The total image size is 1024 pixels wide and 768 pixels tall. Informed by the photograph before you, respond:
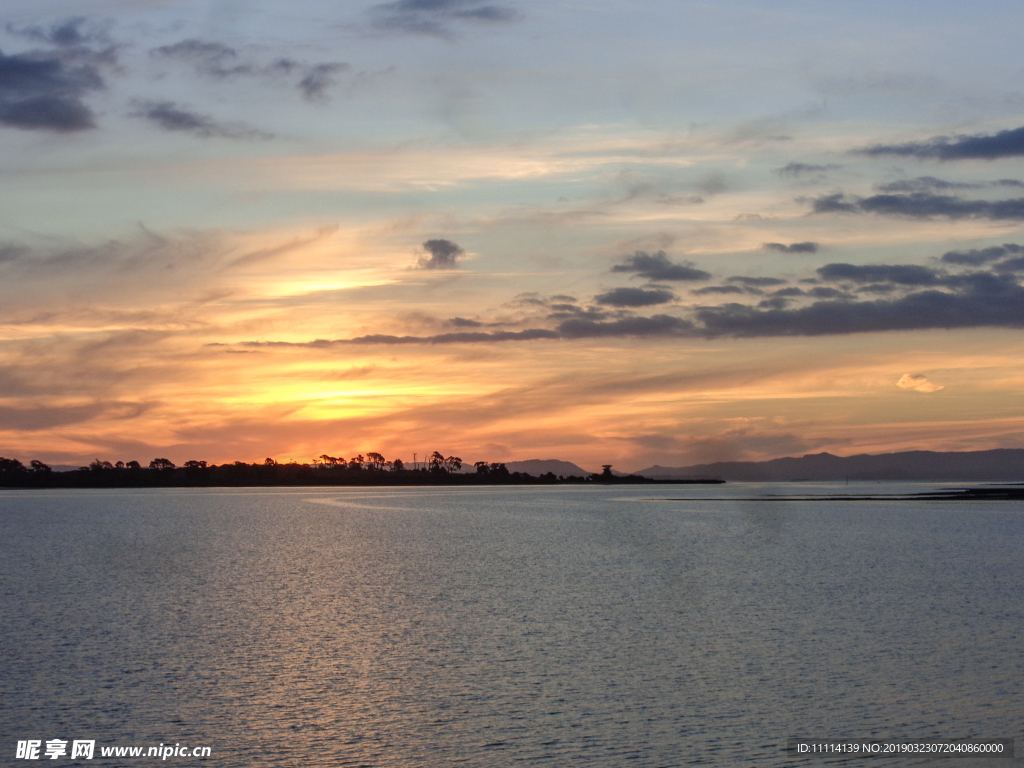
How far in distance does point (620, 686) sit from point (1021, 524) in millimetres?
→ 102681

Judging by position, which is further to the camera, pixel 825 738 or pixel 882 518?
pixel 882 518

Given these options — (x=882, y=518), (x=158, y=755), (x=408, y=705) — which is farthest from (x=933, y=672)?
(x=882, y=518)

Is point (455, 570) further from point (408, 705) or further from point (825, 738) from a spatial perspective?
point (825, 738)

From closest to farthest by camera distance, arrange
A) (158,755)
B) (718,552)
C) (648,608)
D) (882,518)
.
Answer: (158,755), (648,608), (718,552), (882,518)

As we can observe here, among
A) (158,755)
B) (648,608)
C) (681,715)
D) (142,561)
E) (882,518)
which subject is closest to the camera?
(158,755)

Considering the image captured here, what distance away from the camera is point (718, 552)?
7994 cm

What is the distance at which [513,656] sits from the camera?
3422 cm

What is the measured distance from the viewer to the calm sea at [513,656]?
2447 centimetres

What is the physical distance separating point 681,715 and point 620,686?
3.57 m

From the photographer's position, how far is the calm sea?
24.5 meters

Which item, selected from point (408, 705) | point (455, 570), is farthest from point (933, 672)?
point (455, 570)

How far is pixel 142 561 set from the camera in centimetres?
7388

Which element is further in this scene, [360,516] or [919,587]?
[360,516]

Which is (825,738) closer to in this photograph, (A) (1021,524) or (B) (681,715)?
(B) (681,715)
